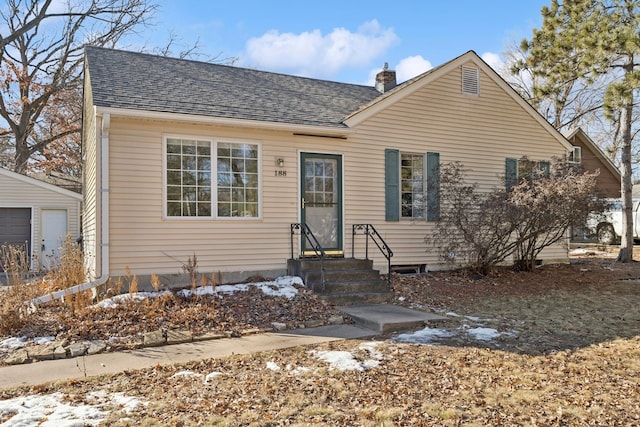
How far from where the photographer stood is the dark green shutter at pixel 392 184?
10109mm

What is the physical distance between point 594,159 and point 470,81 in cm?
1471

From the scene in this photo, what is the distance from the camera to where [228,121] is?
8312 millimetres

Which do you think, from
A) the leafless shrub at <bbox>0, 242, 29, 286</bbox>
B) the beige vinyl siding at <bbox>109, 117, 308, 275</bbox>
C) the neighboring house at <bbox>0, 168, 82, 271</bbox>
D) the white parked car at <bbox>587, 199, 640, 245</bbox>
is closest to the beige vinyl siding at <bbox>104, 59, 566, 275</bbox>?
the beige vinyl siding at <bbox>109, 117, 308, 275</bbox>

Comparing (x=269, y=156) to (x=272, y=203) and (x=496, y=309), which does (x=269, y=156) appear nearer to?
(x=272, y=203)

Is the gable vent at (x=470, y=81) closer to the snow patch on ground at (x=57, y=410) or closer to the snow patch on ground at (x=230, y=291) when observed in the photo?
the snow patch on ground at (x=230, y=291)

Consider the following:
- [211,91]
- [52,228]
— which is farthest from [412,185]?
[52,228]

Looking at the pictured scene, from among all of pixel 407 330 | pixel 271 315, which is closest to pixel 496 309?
pixel 407 330

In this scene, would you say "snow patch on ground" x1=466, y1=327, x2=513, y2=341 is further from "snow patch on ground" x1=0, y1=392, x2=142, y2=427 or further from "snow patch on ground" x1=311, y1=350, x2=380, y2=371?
"snow patch on ground" x1=0, y1=392, x2=142, y2=427

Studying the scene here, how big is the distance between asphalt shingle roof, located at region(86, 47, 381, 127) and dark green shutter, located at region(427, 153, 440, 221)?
7.08ft

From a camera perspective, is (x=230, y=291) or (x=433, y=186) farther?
(x=433, y=186)

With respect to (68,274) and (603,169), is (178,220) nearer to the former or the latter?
(68,274)

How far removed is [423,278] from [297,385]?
6.15 m

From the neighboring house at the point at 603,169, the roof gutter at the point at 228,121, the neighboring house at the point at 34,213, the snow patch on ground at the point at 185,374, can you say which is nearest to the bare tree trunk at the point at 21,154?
the neighboring house at the point at 34,213

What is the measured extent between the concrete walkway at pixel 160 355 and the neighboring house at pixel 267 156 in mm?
2751
